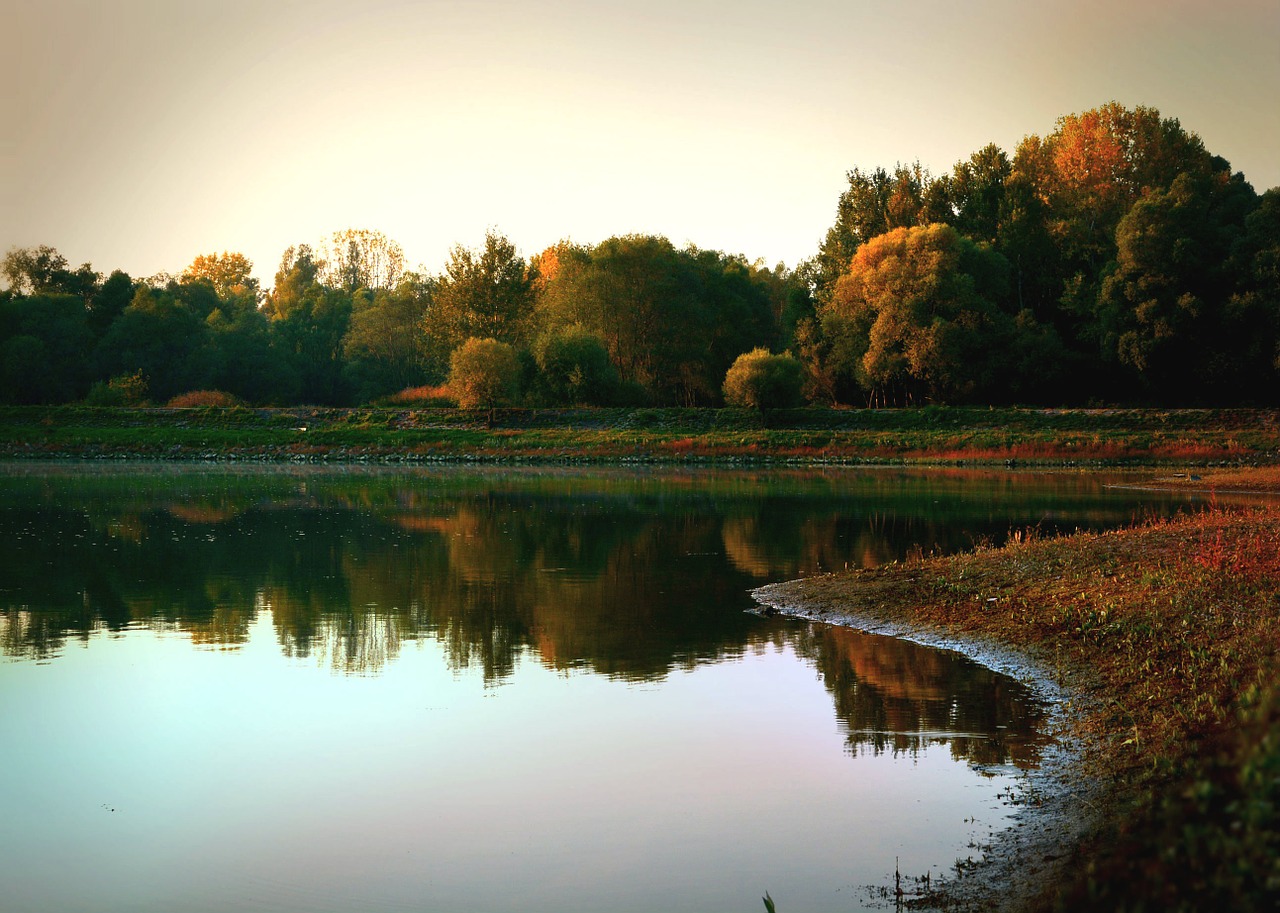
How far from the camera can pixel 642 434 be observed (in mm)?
72562

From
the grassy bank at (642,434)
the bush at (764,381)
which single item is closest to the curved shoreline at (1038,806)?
the grassy bank at (642,434)

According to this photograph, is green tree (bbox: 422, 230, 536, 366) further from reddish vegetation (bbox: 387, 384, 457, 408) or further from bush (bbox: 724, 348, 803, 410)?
bush (bbox: 724, 348, 803, 410)

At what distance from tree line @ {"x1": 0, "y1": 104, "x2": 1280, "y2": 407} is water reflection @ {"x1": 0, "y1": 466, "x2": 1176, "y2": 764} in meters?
28.0

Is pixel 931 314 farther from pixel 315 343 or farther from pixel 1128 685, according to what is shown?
pixel 1128 685

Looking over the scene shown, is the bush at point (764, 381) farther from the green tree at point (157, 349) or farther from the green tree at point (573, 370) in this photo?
the green tree at point (157, 349)

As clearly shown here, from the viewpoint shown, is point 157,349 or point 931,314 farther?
point 157,349

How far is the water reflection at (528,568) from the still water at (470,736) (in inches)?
4.3

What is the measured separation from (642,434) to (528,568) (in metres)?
47.1

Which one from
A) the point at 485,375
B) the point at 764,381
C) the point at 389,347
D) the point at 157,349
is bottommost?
the point at 764,381

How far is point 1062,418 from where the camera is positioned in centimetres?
6944

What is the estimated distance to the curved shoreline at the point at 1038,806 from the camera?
27.1 feet

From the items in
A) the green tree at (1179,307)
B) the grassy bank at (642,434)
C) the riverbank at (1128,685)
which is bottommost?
the riverbank at (1128,685)

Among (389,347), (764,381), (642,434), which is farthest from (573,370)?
(389,347)

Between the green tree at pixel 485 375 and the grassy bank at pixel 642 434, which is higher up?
the green tree at pixel 485 375
